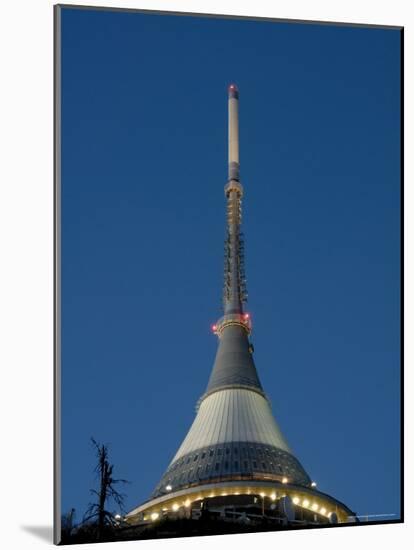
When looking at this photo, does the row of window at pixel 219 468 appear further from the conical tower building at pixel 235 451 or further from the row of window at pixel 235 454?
the row of window at pixel 235 454

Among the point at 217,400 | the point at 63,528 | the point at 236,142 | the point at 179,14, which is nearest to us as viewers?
the point at 63,528

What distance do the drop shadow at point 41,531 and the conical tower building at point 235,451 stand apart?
121 centimetres

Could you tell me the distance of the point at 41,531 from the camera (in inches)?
546

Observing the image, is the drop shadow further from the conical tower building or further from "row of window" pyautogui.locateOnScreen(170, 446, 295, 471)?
"row of window" pyautogui.locateOnScreen(170, 446, 295, 471)

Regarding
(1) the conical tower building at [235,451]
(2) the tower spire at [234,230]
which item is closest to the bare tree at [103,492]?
(1) the conical tower building at [235,451]

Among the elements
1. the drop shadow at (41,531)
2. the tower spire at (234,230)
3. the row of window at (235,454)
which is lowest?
the drop shadow at (41,531)

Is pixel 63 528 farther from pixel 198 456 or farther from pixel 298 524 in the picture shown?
pixel 198 456

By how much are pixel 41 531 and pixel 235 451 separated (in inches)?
288

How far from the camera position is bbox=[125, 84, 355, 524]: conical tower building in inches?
648

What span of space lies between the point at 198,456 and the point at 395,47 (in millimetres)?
7305

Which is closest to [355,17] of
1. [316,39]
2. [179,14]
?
[316,39]

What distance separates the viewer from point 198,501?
17359 millimetres

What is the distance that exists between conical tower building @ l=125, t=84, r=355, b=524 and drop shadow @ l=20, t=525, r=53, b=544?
1.21 meters

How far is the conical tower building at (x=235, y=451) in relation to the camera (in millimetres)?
16453
